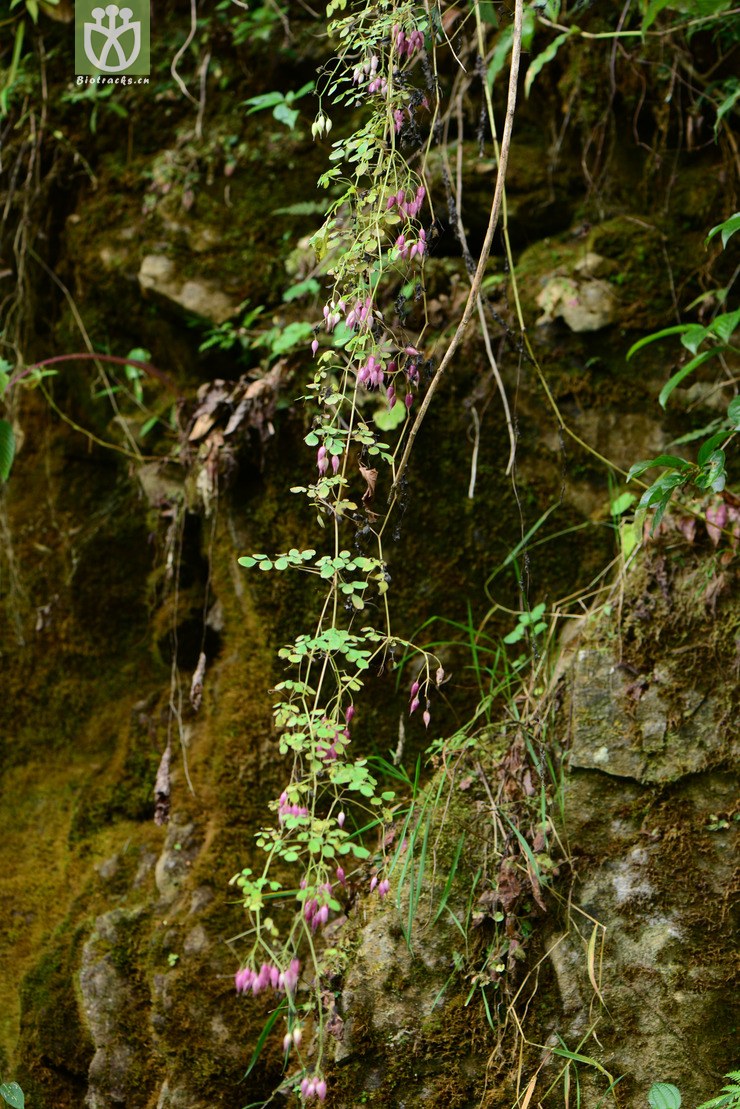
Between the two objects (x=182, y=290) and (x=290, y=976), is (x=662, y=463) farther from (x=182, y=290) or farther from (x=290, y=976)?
(x=182, y=290)

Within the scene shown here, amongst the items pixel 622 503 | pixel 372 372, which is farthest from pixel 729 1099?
pixel 372 372

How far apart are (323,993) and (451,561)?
1.33m

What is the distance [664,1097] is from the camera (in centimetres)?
183

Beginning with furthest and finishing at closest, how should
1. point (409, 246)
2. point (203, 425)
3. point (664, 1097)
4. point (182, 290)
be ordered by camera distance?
1. point (182, 290)
2. point (203, 425)
3. point (409, 246)
4. point (664, 1097)

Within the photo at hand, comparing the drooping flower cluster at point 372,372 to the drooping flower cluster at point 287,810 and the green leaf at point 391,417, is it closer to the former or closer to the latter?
the green leaf at point 391,417

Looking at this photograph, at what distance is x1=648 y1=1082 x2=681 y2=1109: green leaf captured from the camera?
1812 millimetres

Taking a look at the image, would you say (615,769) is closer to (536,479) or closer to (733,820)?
(733,820)

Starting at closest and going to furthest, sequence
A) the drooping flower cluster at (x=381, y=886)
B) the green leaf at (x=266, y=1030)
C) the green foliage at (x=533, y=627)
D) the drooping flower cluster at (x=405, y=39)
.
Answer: the drooping flower cluster at (x=405, y=39) < the drooping flower cluster at (x=381, y=886) < the green leaf at (x=266, y=1030) < the green foliage at (x=533, y=627)

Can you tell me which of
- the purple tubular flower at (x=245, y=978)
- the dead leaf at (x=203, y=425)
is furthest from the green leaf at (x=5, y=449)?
the purple tubular flower at (x=245, y=978)

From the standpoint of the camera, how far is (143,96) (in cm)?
358

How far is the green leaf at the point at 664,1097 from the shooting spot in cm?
181

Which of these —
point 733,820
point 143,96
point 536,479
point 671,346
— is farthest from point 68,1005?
point 143,96

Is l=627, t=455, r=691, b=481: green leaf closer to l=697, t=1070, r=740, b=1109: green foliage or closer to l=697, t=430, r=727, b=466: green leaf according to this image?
l=697, t=430, r=727, b=466: green leaf

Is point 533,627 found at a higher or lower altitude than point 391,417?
lower
